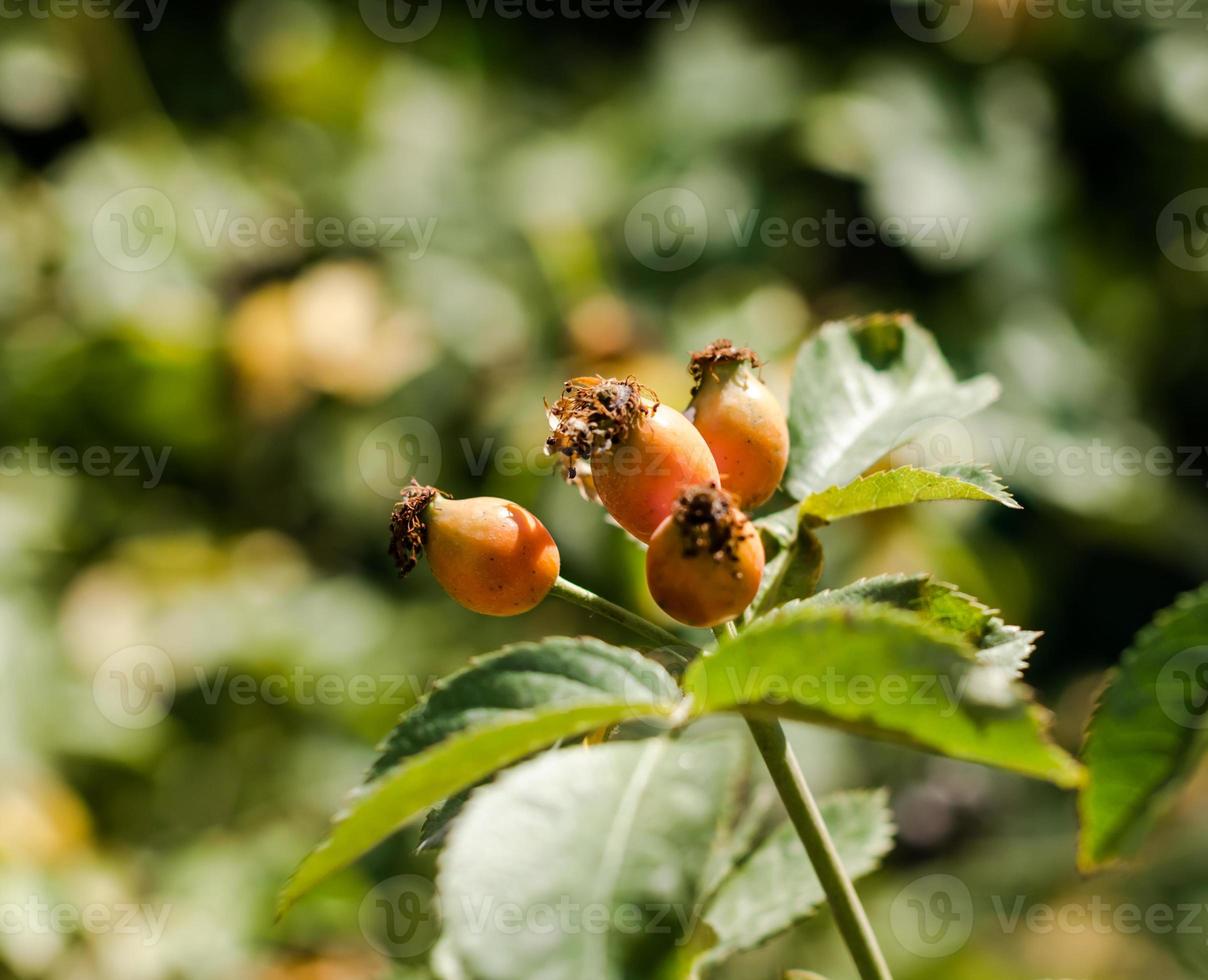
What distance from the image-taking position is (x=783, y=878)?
1188 millimetres

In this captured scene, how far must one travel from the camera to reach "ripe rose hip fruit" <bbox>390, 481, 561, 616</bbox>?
105 cm

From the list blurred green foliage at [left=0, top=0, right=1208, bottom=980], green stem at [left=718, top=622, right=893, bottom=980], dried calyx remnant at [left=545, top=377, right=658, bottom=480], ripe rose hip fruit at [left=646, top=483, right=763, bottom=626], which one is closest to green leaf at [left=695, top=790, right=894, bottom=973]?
green stem at [left=718, top=622, right=893, bottom=980]

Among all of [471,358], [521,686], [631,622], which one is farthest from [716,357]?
[471,358]

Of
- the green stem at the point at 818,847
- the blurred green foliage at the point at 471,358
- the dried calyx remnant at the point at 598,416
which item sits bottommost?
the blurred green foliage at the point at 471,358

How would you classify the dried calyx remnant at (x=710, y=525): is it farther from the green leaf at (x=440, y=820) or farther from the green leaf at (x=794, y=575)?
the green leaf at (x=440, y=820)

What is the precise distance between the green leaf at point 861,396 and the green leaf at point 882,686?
0.44 m

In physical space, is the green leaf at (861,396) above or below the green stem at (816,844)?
above

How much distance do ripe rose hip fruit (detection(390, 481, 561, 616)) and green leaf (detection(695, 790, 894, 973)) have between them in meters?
0.41

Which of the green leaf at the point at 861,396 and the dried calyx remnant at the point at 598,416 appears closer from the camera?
the dried calyx remnant at the point at 598,416

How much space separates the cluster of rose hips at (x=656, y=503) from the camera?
0.95 meters

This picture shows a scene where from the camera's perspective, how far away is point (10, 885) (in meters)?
2.63

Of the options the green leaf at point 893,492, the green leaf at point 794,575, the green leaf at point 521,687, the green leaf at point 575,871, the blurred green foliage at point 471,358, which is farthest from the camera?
the blurred green foliage at point 471,358

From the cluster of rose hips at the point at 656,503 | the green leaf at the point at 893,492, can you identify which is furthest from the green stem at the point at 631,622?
the green leaf at the point at 893,492

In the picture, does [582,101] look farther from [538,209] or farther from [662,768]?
[662,768]
